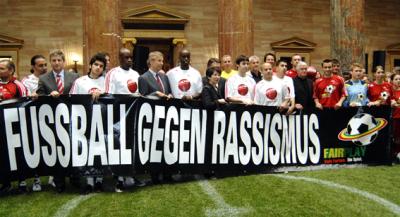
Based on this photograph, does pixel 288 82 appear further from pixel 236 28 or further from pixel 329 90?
pixel 236 28

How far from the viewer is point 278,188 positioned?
6.91 metres

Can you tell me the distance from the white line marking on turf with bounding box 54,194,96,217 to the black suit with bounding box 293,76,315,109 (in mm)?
3933

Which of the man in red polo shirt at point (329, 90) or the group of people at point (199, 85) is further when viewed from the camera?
the man in red polo shirt at point (329, 90)

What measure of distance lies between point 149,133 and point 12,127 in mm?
1792

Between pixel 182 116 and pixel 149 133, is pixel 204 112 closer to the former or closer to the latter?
A: pixel 182 116

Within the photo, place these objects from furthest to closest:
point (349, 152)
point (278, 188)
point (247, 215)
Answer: point (349, 152), point (278, 188), point (247, 215)

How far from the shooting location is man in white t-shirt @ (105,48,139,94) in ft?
23.9

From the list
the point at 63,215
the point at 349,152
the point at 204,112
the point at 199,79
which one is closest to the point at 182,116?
the point at 204,112

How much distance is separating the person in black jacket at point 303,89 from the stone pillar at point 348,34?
13.4 ft

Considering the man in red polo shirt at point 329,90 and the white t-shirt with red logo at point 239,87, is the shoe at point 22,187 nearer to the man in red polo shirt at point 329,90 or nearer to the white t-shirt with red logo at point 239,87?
the white t-shirt with red logo at point 239,87

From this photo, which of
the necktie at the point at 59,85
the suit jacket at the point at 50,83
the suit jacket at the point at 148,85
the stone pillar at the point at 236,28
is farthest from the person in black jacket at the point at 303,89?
the necktie at the point at 59,85

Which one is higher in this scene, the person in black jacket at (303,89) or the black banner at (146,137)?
the person in black jacket at (303,89)

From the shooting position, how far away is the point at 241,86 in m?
8.30

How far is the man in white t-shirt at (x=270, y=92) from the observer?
828 centimetres
